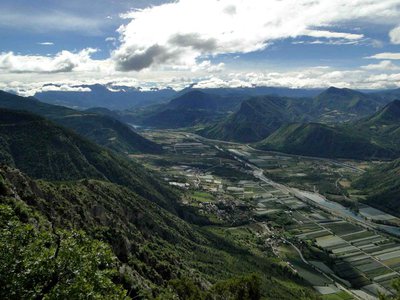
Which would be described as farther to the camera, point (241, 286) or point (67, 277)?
point (241, 286)

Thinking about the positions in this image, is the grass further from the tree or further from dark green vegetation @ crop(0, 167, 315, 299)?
the tree

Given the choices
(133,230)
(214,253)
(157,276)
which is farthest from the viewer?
(214,253)

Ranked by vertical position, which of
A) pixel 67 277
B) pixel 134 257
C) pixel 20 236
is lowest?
pixel 134 257

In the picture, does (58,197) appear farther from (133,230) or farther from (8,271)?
(8,271)

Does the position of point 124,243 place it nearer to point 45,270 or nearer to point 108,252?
point 108,252

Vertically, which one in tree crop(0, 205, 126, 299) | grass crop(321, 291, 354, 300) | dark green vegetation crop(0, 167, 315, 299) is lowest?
grass crop(321, 291, 354, 300)

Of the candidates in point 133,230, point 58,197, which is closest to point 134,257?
point 58,197

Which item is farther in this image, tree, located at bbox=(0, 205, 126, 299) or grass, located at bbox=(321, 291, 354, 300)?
grass, located at bbox=(321, 291, 354, 300)

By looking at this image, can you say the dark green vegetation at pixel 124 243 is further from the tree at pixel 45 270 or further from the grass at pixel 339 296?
the grass at pixel 339 296

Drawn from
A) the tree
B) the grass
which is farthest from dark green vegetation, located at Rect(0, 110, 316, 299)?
the grass

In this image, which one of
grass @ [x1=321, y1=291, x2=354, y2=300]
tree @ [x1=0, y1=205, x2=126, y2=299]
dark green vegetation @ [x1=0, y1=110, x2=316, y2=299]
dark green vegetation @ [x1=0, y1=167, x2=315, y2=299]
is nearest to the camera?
tree @ [x1=0, y1=205, x2=126, y2=299]

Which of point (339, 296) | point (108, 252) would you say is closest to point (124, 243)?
point (108, 252)
